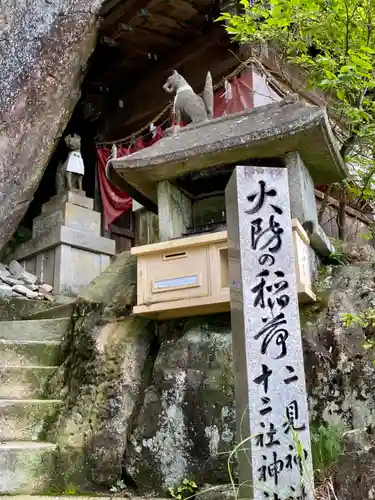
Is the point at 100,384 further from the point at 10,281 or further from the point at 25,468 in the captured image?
the point at 10,281

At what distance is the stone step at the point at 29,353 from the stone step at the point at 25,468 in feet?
4.04

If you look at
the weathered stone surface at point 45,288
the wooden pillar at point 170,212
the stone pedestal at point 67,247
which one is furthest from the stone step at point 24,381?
the stone pedestal at point 67,247

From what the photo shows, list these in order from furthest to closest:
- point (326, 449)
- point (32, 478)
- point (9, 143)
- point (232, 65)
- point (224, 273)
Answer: point (232, 65)
point (9, 143)
point (224, 273)
point (32, 478)
point (326, 449)

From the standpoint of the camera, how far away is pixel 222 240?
4.40 metres

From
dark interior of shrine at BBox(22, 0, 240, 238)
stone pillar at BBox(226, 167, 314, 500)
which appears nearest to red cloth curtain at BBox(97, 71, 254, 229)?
dark interior of shrine at BBox(22, 0, 240, 238)

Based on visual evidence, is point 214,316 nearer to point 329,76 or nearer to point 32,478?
point 32,478

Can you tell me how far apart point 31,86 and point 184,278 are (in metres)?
4.87

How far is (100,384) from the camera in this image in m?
4.34

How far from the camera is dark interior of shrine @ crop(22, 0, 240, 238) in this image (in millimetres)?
9133

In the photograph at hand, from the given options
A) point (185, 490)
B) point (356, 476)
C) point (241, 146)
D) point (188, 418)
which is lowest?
point (185, 490)

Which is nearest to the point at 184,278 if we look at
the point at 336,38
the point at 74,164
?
the point at 336,38

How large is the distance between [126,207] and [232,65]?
3.61m

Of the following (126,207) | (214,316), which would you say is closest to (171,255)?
(214,316)

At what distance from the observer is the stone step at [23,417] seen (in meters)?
4.42
